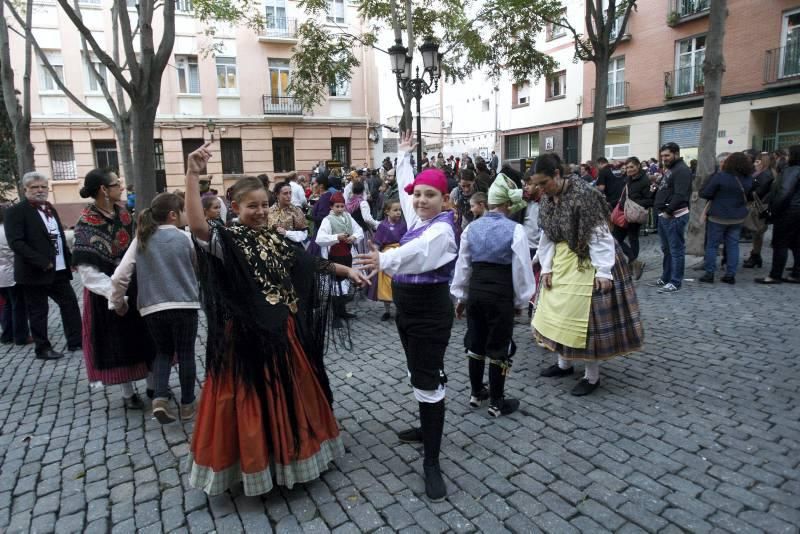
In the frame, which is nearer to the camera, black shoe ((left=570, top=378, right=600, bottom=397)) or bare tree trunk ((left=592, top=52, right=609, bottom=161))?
black shoe ((left=570, top=378, right=600, bottom=397))

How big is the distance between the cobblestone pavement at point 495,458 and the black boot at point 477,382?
0.11 meters

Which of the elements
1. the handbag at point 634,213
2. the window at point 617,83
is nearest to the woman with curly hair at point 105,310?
the handbag at point 634,213

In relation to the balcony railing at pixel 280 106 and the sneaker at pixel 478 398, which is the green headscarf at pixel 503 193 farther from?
the balcony railing at pixel 280 106

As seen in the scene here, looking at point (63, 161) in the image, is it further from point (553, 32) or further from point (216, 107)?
point (553, 32)

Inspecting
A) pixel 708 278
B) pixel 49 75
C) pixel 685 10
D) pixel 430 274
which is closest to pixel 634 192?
pixel 708 278

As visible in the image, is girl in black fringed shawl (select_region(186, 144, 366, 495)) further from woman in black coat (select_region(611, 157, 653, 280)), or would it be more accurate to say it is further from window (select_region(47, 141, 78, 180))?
window (select_region(47, 141, 78, 180))

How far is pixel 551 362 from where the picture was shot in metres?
5.14

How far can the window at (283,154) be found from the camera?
80.9 feet

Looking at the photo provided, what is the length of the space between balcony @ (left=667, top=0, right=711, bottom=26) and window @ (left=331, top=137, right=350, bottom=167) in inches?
575

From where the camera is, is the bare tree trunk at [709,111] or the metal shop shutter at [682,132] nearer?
the bare tree trunk at [709,111]

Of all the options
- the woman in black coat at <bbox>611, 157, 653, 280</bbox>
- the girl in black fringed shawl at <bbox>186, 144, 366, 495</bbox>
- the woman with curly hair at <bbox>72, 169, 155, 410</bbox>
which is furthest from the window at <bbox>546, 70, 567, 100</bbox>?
the girl in black fringed shawl at <bbox>186, 144, 366, 495</bbox>

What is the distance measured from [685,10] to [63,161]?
85.3 feet

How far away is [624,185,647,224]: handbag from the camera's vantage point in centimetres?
778

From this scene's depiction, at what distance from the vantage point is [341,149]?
25.7 meters
